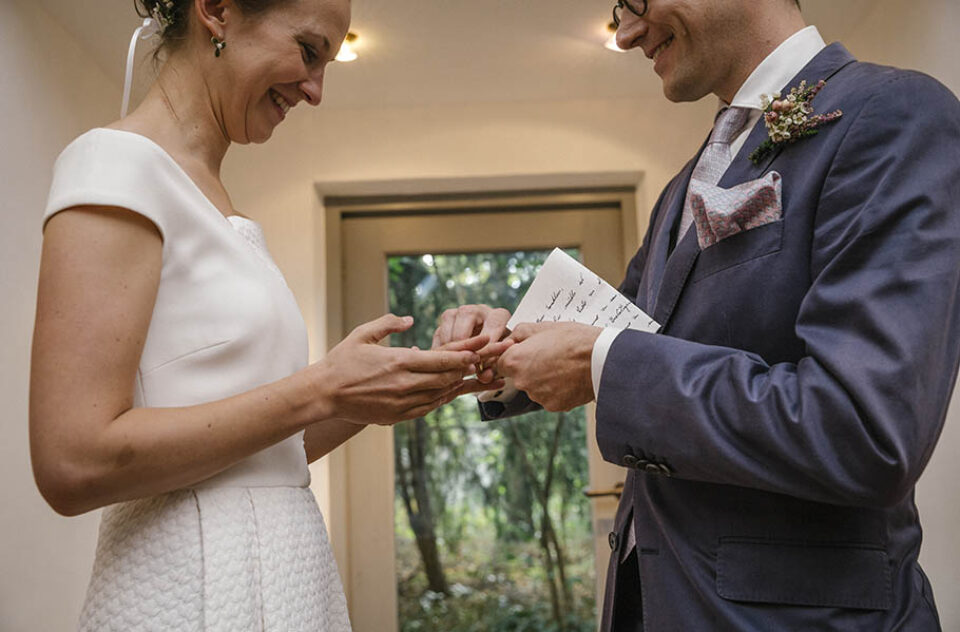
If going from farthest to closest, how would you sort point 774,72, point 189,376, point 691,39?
point 691,39
point 774,72
point 189,376

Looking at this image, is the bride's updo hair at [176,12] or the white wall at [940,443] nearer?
the bride's updo hair at [176,12]

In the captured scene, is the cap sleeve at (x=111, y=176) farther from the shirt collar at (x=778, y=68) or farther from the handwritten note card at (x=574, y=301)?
the shirt collar at (x=778, y=68)

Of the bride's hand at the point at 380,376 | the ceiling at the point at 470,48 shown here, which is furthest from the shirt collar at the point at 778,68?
the ceiling at the point at 470,48

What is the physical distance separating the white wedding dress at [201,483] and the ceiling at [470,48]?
75.2 inches

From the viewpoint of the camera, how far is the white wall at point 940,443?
250 cm

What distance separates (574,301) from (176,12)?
2.38 feet

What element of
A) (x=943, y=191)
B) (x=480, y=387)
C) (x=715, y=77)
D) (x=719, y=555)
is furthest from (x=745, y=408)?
(x=715, y=77)

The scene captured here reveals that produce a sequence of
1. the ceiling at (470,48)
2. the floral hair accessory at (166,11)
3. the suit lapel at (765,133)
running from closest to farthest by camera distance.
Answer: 1. the suit lapel at (765,133)
2. the floral hair accessory at (166,11)
3. the ceiling at (470,48)

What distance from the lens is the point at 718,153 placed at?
4.65ft

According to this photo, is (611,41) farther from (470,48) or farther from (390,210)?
(390,210)

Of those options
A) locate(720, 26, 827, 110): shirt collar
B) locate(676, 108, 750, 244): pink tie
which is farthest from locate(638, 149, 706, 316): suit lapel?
locate(720, 26, 827, 110): shirt collar

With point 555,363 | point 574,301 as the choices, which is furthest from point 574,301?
point 555,363

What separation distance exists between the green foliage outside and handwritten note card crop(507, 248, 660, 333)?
234cm

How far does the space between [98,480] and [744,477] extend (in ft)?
2.40
